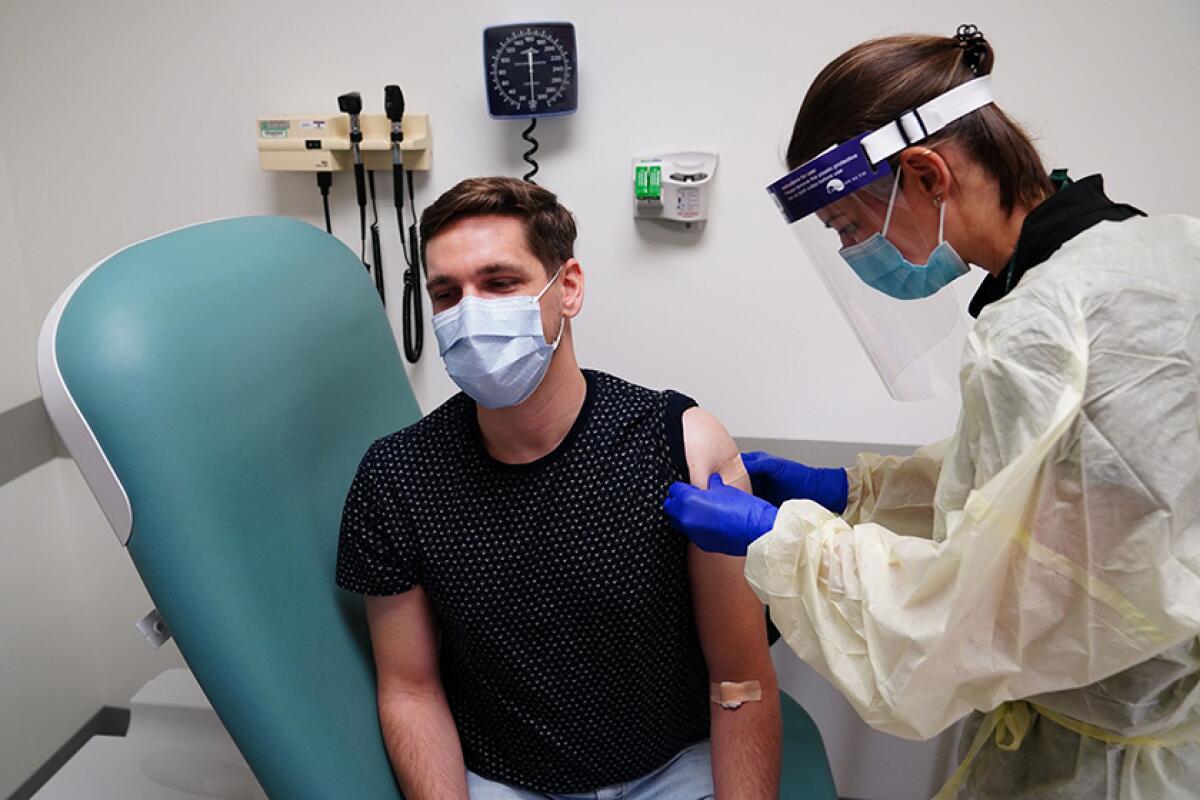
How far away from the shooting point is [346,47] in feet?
5.56

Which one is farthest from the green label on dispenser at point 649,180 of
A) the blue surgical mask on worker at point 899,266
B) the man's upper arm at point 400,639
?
the man's upper arm at point 400,639

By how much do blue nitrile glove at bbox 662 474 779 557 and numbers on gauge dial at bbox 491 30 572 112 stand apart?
788 millimetres

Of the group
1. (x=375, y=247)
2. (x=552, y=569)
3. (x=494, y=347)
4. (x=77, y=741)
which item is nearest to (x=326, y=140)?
(x=375, y=247)

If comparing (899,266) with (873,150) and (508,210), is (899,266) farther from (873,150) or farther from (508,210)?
(508,210)

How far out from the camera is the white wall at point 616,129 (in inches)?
61.7

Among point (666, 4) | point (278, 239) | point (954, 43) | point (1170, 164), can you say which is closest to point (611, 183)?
point (666, 4)

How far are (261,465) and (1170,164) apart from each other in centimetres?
158

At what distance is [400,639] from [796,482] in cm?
64

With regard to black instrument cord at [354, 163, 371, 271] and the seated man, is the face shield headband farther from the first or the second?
black instrument cord at [354, 163, 371, 271]

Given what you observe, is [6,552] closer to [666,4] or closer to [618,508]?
[618,508]

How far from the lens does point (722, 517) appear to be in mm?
1084

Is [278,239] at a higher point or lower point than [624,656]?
higher

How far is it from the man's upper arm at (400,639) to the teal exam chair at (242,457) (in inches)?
1.2

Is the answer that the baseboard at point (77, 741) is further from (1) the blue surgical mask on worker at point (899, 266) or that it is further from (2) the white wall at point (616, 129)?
(1) the blue surgical mask on worker at point (899, 266)
